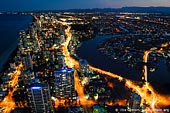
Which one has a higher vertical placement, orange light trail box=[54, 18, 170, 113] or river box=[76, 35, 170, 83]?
river box=[76, 35, 170, 83]

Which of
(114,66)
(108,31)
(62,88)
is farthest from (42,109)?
(108,31)

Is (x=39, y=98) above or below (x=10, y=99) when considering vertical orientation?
above

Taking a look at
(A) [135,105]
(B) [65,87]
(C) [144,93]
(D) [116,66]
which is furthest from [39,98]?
(D) [116,66]

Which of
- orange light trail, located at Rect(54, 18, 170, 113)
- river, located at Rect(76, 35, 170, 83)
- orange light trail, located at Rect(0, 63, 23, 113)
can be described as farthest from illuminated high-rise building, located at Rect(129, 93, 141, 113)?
orange light trail, located at Rect(0, 63, 23, 113)

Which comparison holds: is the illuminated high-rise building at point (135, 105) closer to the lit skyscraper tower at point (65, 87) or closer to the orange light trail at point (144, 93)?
the orange light trail at point (144, 93)

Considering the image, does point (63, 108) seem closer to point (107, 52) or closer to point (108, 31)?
point (107, 52)

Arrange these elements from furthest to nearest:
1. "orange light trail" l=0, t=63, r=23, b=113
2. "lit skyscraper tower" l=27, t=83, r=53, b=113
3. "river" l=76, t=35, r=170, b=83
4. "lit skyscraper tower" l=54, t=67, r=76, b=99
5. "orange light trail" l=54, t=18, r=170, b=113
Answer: "river" l=76, t=35, r=170, b=83
"lit skyscraper tower" l=54, t=67, r=76, b=99
"orange light trail" l=0, t=63, r=23, b=113
"orange light trail" l=54, t=18, r=170, b=113
"lit skyscraper tower" l=27, t=83, r=53, b=113

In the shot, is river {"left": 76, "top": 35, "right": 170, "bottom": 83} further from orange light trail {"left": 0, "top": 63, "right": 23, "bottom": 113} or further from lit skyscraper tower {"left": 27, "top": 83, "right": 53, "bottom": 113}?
lit skyscraper tower {"left": 27, "top": 83, "right": 53, "bottom": 113}

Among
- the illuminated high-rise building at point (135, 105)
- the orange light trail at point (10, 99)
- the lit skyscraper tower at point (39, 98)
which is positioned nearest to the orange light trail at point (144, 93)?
the illuminated high-rise building at point (135, 105)

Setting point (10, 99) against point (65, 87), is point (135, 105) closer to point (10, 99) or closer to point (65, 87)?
point (65, 87)
